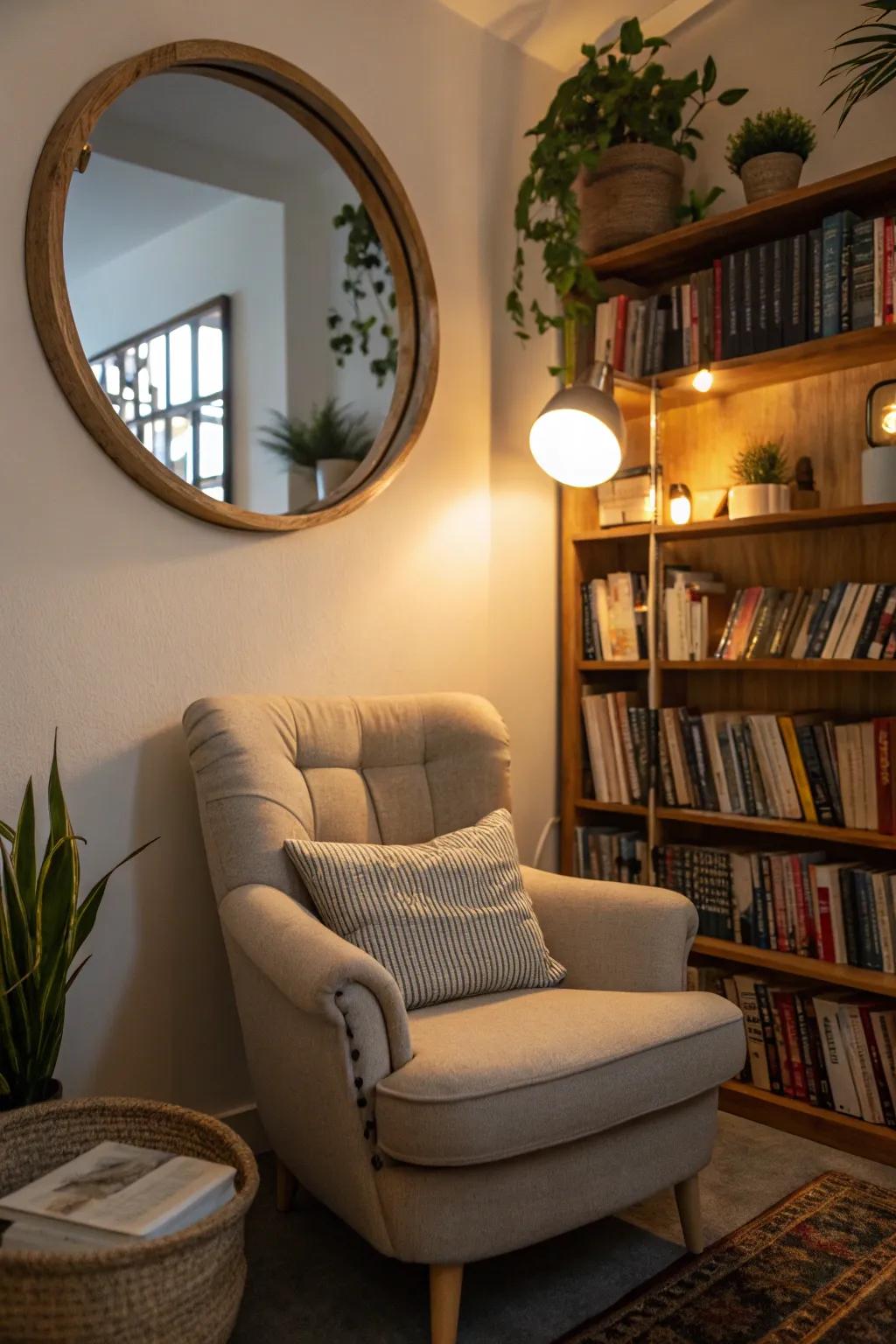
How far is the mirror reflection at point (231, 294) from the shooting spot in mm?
2225

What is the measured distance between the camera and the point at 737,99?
2.80 m

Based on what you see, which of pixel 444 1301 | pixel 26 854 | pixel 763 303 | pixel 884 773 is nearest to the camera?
pixel 444 1301

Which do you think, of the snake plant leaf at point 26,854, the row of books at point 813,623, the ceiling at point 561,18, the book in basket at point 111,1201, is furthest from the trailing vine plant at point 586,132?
the book in basket at point 111,1201

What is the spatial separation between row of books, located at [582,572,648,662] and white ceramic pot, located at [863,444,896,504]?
0.63 meters

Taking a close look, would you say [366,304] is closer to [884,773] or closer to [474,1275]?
[884,773]

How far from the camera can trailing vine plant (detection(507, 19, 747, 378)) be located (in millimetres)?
2773

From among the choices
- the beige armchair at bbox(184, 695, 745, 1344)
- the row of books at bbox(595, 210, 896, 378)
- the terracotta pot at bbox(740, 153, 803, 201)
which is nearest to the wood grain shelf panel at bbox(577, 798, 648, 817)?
the beige armchair at bbox(184, 695, 745, 1344)

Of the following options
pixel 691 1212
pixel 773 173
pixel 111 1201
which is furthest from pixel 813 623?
pixel 111 1201

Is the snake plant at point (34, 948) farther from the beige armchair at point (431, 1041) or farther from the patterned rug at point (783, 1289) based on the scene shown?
the patterned rug at point (783, 1289)

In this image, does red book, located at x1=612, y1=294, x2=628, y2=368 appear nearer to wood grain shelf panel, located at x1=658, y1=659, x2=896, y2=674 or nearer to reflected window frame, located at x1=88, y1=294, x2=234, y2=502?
wood grain shelf panel, located at x1=658, y1=659, x2=896, y2=674

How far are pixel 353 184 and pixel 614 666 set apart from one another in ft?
4.40

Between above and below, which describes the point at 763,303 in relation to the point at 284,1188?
above

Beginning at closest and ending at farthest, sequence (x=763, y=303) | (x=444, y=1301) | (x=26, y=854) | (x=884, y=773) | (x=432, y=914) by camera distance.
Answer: (x=444, y=1301), (x=26, y=854), (x=432, y=914), (x=884, y=773), (x=763, y=303)

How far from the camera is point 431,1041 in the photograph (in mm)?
1769
